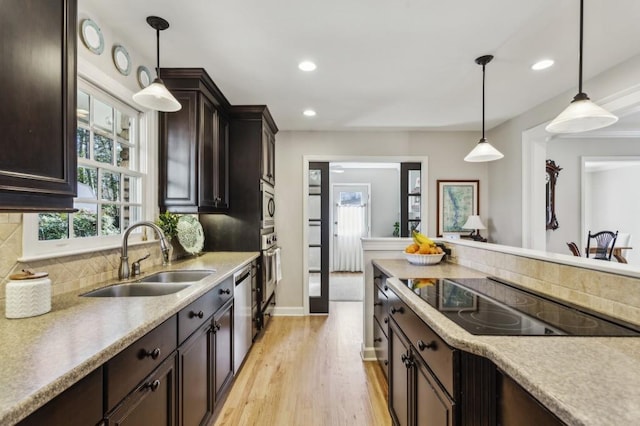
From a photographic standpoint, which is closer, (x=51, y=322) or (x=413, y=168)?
(x=51, y=322)

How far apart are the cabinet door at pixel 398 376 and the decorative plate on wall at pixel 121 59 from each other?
247 cm

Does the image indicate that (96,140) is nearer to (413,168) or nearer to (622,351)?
(622,351)

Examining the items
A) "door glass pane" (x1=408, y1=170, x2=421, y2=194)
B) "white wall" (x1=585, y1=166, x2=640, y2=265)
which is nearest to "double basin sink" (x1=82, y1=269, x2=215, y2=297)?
"door glass pane" (x1=408, y1=170, x2=421, y2=194)

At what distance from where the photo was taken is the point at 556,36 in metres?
2.08

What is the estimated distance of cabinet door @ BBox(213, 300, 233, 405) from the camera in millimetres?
1994

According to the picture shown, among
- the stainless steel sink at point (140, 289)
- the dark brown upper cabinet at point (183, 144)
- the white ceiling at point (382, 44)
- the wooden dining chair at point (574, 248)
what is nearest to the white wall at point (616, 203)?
the wooden dining chair at point (574, 248)

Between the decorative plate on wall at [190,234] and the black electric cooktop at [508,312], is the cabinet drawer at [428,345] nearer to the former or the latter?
the black electric cooktop at [508,312]

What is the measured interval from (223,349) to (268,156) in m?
2.35

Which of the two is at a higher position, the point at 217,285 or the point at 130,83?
the point at 130,83

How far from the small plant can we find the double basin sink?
1.60ft

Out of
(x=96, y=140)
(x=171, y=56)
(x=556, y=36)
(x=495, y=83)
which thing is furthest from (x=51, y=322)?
(x=495, y=83)

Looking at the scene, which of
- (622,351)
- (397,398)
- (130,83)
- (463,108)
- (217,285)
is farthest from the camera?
(463,108)

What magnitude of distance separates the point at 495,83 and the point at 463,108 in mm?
606

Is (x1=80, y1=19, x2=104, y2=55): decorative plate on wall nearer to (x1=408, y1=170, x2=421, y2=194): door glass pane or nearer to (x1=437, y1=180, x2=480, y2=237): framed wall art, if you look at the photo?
(x1=408, y1=170, x2=421, y2=194): door glass pane
